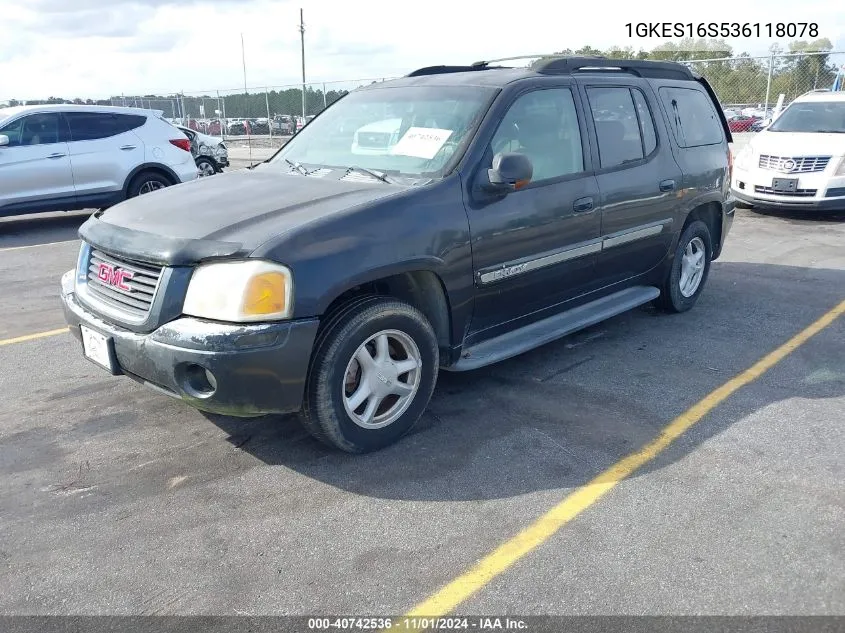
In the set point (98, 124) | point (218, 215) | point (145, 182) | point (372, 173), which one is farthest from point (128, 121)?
point (218, 215)

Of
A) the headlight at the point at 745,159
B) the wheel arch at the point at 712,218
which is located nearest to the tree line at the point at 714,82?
the headlight at the point at 745,159

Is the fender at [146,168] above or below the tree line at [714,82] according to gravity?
below

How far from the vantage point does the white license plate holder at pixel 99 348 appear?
11.3ft

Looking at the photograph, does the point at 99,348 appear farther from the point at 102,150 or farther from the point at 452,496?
the point at 102,150

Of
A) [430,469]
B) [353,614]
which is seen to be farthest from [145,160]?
[353,614]

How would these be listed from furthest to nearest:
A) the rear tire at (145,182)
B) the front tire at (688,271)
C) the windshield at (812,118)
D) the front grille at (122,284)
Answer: the windshield at (812,118) → the rear tire at (145,182) → the front tire at (688,271) → the front grille at (122,284)

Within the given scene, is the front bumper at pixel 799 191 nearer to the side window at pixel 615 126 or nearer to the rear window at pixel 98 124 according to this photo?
the side window at pixel 615 126

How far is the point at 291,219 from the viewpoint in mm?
3389

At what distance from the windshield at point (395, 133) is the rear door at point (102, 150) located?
21.8 ft

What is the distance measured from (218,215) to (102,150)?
8.11 m

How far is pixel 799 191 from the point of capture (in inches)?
409

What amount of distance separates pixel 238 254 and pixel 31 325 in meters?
3.52

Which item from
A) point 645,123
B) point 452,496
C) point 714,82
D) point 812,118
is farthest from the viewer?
point 714,82

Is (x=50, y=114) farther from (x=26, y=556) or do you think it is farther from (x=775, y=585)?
(x=775, y=585)
